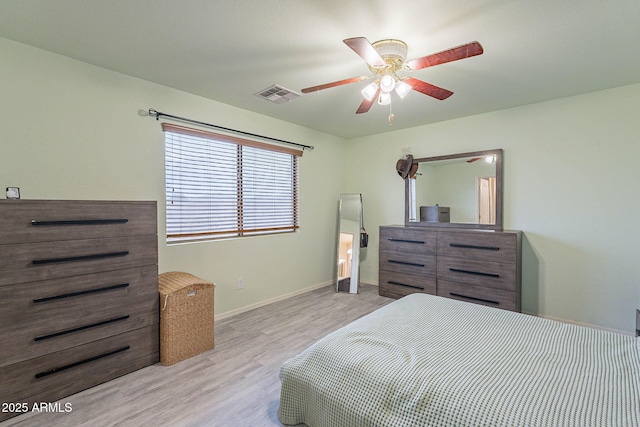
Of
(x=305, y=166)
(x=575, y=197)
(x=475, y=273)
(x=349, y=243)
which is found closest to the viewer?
(x=575, y=197)

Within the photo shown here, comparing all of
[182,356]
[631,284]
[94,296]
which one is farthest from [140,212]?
[631,284]

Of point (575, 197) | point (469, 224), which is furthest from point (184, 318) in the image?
point (575, 197)

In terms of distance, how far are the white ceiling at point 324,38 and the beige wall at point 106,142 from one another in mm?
139

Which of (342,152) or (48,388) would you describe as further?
(342,152)

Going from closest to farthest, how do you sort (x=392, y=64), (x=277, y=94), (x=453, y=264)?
(x=392, y=64)
(x=277, y=94)
(x=453, y=264)

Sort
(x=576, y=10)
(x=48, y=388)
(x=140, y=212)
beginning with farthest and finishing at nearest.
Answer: (x=140, y=212) < (x=48, y=388) < (x=576, y=10)

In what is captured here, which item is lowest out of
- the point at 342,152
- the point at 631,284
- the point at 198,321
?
the point at 198,321

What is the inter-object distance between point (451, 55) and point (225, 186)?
2.51 metres

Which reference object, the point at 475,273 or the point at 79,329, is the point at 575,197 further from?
the point at 79,329

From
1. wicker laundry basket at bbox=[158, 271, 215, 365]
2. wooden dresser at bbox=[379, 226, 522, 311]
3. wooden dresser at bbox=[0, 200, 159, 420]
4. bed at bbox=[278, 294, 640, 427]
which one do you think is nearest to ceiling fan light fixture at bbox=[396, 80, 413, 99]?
bed at bbox=[278, 294, 640, 427]

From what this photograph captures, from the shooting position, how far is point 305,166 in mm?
4094

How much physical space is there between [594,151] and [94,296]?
15.0 feet

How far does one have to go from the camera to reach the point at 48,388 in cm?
181

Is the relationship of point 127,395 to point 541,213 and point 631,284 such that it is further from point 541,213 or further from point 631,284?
point 631,284
